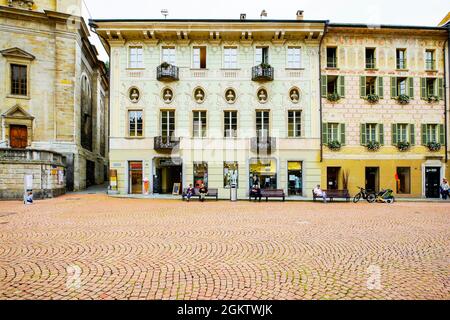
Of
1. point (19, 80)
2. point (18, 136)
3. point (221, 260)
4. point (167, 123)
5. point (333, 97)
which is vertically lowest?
point (221, 260)

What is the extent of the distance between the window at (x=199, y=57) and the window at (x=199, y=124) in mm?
3950

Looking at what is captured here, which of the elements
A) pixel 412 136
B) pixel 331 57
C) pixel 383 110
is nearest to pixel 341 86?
pixel 331 57

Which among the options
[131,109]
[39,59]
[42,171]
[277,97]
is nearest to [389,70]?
[277,97]

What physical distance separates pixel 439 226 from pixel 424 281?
650 cm

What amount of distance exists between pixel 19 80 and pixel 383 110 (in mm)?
33139

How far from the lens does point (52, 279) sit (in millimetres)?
4430

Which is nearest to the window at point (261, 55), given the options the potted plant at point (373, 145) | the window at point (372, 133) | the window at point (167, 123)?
the window at point (167, 123)

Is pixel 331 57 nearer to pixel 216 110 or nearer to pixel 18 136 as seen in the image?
pixel 216 110

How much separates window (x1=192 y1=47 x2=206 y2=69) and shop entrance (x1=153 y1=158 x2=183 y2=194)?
319 inches

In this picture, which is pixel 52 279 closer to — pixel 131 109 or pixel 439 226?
pixel 439 226

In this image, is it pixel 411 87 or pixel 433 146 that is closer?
pixel 433 146

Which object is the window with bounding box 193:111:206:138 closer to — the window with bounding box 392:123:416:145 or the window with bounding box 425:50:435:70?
the window with bounding box 392:123:416:145

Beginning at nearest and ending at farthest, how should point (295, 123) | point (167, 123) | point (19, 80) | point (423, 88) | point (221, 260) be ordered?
point (221, 260)
point (167, 123)
point (295, 123)
point (423, 88)
point (19, 80)

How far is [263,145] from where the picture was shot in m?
20.7
